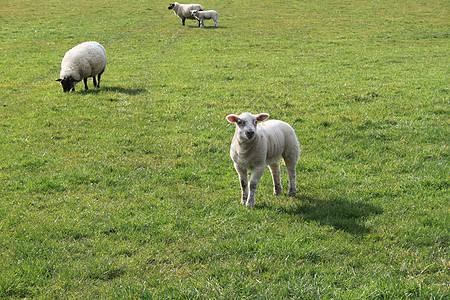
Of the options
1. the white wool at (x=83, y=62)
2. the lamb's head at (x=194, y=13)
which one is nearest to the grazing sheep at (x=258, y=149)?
the white wool at (x=83, y=62)

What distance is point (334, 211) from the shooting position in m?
7.39

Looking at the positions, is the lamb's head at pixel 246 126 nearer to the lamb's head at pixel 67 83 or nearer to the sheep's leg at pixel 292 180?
the sheep's leg at pixel 292 180

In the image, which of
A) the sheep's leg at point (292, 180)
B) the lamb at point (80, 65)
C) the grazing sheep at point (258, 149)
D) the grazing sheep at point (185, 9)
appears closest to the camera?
the grazing sheep at point (258, 149)

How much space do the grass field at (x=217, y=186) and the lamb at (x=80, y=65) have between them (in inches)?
24.6

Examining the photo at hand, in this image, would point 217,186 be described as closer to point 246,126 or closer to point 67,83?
point 246,126

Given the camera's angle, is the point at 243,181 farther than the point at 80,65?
No

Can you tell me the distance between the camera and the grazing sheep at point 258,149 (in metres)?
7.34

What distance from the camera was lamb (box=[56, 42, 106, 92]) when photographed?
16.2 meters

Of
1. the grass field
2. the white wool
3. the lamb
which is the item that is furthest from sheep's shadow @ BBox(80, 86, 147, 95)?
the white wool

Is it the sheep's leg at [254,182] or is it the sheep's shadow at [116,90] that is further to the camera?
the sheep's shadow at [116,90]

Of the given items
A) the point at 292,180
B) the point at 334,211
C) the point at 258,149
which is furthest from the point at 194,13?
the point at 334,211

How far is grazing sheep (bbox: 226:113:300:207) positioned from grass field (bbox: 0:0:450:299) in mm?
417

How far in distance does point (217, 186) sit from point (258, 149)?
166cm

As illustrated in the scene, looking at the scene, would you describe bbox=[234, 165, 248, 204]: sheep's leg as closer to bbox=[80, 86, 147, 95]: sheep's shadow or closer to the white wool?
bbox=[80, 86, 147, 95]: sheep's shadow
